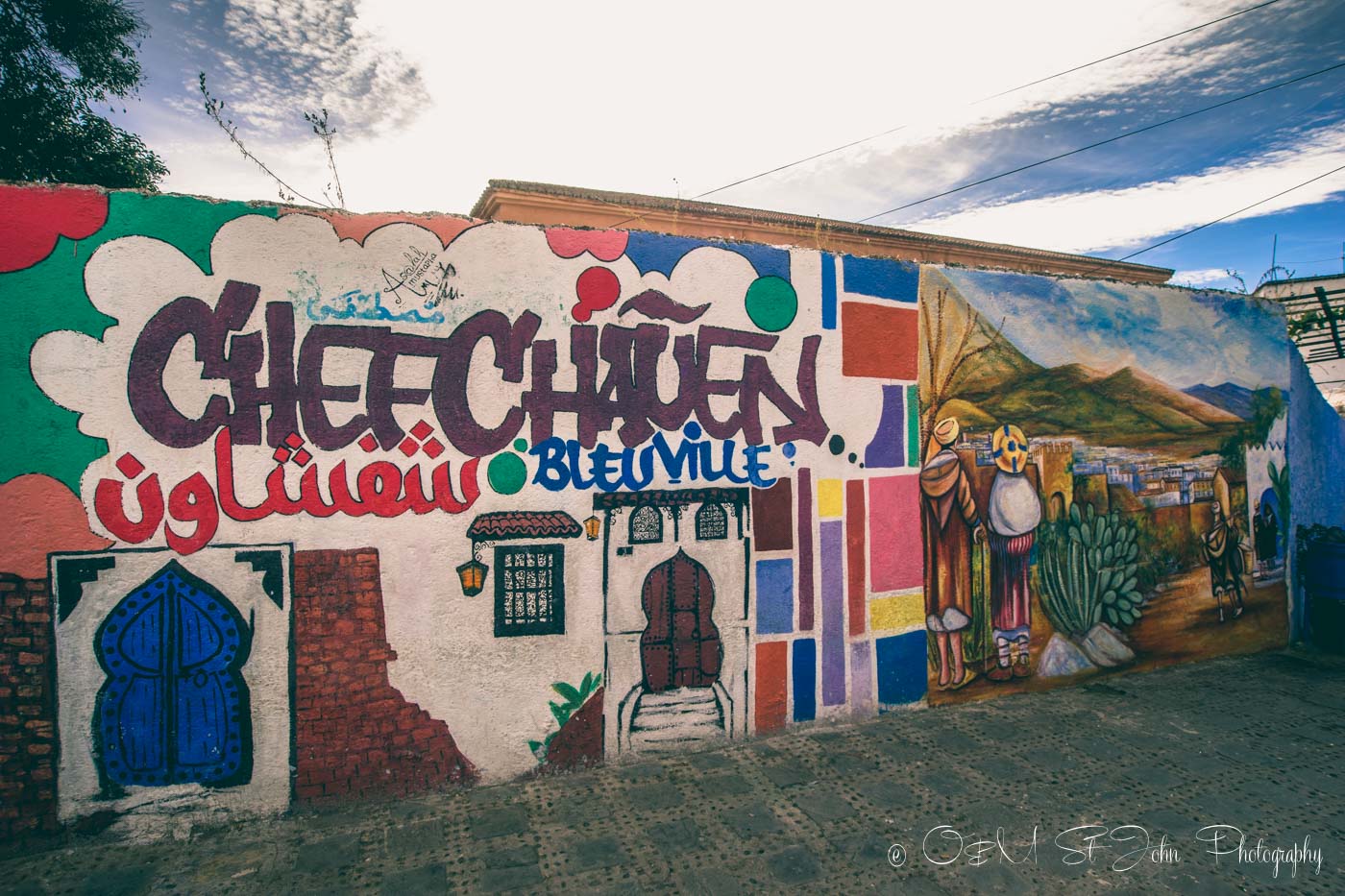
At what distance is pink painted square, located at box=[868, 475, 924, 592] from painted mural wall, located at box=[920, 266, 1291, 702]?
5.4 inches

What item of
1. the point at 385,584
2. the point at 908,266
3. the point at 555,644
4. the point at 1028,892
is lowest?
the point at 1028,892

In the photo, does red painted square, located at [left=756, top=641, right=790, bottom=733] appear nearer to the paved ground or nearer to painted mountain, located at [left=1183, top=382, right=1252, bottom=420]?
the paved ground

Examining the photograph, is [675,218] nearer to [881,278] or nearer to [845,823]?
[881,278]

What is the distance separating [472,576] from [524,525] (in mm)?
438

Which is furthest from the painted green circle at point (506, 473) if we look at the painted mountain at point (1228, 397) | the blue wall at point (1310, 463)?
the blue wall at point (1310, 463)

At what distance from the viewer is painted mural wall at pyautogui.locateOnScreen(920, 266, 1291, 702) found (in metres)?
5.93

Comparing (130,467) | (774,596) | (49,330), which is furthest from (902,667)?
(49,330)

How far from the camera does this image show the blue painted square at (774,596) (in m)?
5.22

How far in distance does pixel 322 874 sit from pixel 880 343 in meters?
4.91

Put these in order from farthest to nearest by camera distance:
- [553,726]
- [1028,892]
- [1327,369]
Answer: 1. [1327,369]
2. [553,726]
3. [1028,892]

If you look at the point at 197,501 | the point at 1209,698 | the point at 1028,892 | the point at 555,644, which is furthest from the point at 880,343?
the point at 197,501

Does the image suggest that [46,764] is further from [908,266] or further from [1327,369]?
[1327,369]

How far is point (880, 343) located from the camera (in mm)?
5703

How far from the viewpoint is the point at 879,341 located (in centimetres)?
570
